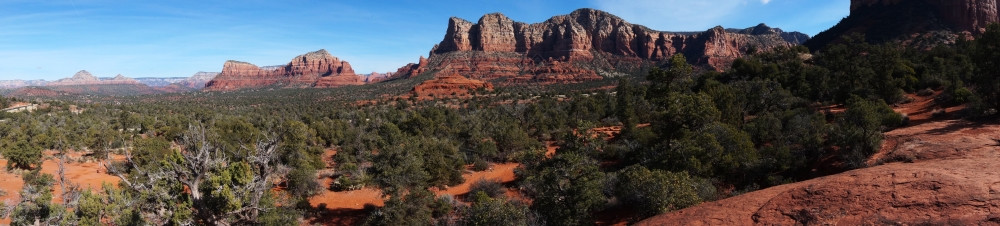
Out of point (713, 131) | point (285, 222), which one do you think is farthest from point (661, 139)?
point (285, 222)

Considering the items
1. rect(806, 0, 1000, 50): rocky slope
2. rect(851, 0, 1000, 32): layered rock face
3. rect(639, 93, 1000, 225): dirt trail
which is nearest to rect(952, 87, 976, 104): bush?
rect(639, 93, 1000, 225): dirt trail

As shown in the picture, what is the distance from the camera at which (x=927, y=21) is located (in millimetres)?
84688

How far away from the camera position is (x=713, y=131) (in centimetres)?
2122

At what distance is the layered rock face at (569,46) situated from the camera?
153750 millimetres

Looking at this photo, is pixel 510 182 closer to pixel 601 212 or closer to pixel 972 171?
pixel 601 212

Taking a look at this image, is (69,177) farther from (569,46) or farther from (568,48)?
(569,46)

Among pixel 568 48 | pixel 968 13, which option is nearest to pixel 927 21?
pixel 968 13

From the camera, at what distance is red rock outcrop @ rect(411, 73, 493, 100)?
105188mm

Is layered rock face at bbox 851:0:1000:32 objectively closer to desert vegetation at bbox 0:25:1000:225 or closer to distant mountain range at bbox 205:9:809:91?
distant mountain range at bbox 205:9:809:91

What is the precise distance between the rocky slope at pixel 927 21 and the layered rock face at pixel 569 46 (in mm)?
47437

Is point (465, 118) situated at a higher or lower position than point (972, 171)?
lower

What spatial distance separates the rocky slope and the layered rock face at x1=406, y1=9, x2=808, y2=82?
156 feet

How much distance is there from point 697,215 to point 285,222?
46.5ft

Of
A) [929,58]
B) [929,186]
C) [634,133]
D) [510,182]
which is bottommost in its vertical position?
[510,182]
